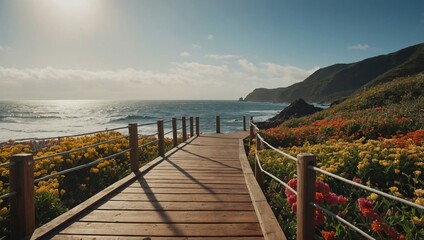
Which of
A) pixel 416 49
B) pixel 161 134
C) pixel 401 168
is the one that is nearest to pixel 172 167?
pixel 161 134

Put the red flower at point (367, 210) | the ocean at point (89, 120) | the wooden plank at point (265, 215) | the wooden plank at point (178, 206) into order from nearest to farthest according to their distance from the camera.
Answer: the red flower at point (367, 210) → the wooden plank at point (265, 215) → the wooden plank at point (178, 206) → the ocean at point (89, 120)

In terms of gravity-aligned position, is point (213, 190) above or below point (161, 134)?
below

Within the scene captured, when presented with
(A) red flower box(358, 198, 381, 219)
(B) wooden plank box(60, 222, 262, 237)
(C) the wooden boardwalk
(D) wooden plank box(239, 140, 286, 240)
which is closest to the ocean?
(C) the wooden boardwalk

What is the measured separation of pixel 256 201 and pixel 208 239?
1309mm

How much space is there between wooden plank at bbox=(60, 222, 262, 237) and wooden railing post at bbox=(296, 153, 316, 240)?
0.64 m

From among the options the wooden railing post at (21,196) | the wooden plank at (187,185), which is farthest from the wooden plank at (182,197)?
the wooden railing post at (21,196)

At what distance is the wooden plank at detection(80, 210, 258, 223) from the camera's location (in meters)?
3.78

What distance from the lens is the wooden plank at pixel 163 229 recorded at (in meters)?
3.39

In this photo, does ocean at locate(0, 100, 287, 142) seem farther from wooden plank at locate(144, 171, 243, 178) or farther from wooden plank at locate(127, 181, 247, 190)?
wooden plank at locate(127, 181, 247, 190)

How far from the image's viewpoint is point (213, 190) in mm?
5156

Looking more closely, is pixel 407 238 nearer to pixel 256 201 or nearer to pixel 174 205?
pixel 256 201

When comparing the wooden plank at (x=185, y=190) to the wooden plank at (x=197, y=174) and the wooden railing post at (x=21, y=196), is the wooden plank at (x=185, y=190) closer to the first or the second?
the wooden plank at (x=197, y=174)

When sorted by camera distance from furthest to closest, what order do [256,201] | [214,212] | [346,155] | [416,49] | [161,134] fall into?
[416,49] < [161,134] < [346,155] < [256,201] < [214,212]

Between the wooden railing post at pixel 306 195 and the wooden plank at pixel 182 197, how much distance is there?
67.3 inches
